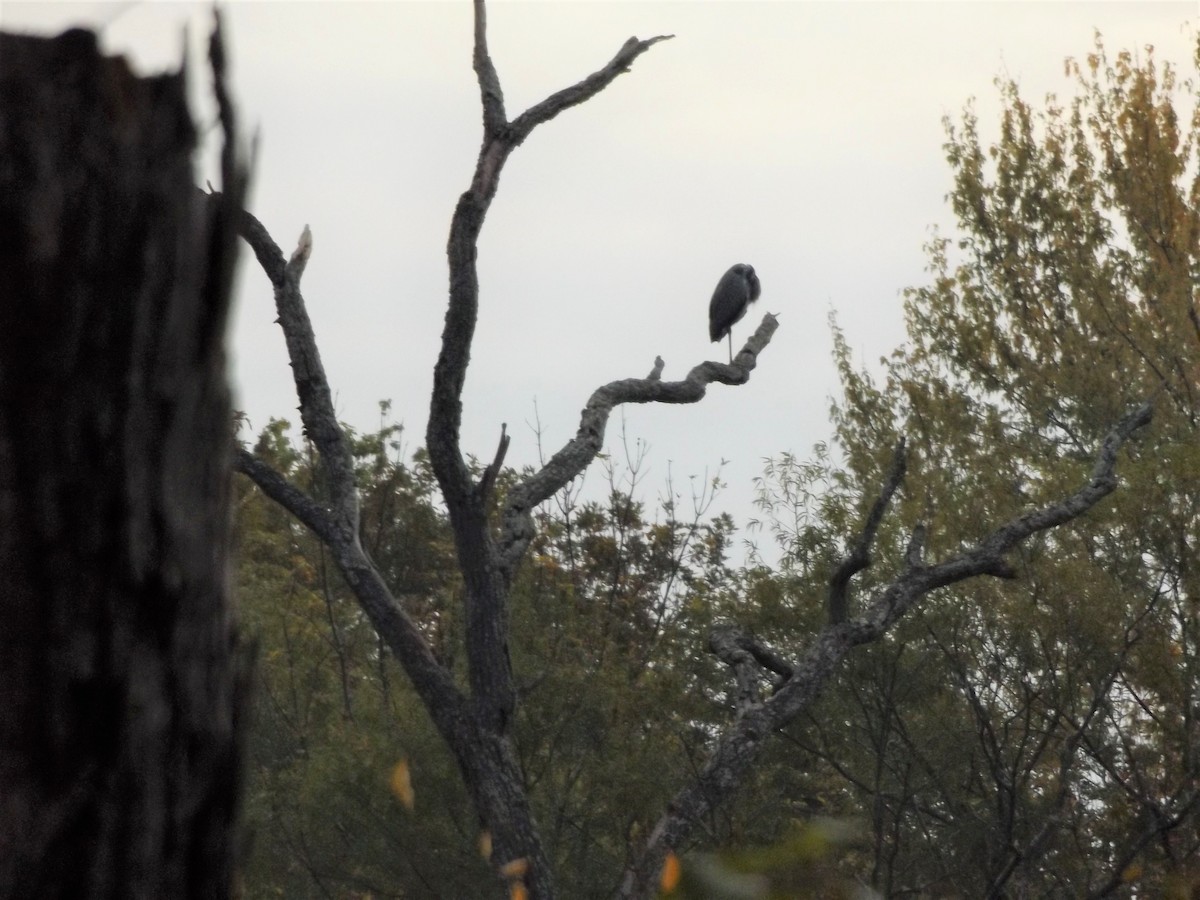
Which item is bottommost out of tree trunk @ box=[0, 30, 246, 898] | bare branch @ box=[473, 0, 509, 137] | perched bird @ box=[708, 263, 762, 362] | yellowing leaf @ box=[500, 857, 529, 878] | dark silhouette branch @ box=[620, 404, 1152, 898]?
tree trunk @ box=[0, 30, 246, 898]

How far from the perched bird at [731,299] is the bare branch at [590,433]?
15.6ft

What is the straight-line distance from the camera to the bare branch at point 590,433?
6.62m

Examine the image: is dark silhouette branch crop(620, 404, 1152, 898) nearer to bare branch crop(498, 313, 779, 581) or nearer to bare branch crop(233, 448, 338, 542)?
bare branch crop(498, 313, 779, 581)

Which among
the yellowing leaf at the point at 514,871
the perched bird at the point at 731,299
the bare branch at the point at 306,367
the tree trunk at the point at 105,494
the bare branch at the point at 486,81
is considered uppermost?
the perched bird at the point at 731,299

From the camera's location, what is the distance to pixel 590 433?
7.09m

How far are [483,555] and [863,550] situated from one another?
171 cm

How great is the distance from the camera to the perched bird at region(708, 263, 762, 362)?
13.1 meters

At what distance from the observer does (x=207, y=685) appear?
137cm

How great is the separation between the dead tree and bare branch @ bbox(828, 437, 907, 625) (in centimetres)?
1

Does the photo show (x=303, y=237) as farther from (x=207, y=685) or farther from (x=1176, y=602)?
(x=1176, y=602)

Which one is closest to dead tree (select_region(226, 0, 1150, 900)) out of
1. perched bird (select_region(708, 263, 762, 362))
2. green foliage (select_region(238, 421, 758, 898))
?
green foliage (select_region(238, 421, 758, 898))

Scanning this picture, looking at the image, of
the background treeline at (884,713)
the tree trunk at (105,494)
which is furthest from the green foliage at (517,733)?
the tree trunk at (105,494)

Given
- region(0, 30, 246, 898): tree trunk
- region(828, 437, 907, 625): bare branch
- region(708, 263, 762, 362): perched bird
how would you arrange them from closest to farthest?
1. region(0, 30, 246, 898): tree trunk
2. region(828, 437, 907, 625): bare branch
3. region(708, 263, 762, 362): perched bird

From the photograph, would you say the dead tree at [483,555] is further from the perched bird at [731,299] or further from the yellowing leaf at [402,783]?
the perched bird at [731,299]
